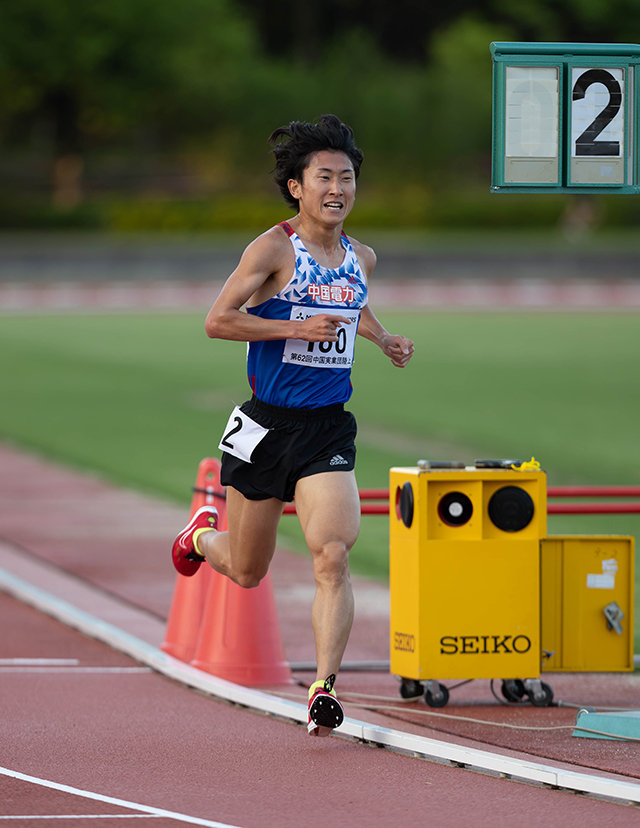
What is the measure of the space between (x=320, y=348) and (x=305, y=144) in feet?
2.79

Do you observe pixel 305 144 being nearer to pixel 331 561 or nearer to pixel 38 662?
pixel 331 561

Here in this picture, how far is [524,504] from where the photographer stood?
7.36 meters

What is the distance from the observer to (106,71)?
74750mm

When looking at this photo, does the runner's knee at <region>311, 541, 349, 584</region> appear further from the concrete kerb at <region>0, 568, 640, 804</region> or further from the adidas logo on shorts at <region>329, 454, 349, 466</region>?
the concrete kerb at <region>0, 568, 640, 804</region>

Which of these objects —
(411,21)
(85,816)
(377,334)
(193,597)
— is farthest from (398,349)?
(411,21)

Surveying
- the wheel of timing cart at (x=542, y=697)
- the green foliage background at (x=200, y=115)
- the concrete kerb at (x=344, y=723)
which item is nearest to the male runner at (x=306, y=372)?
the concrete kerb at (x=344, y=723)

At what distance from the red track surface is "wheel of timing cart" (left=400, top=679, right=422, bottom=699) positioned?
0.10 m

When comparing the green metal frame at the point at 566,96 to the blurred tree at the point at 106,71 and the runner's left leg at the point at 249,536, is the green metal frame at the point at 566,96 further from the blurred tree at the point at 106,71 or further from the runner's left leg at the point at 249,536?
the blurred tree at the point at 106,71

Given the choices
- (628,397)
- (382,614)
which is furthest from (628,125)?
(628,397)

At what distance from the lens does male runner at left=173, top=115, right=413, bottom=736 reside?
6637 millimetres

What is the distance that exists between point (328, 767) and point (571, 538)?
1.90 m

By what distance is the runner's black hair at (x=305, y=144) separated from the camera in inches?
271

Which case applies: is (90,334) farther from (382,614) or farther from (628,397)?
(382,614)

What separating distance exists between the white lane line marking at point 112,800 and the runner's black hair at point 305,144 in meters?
2.58
